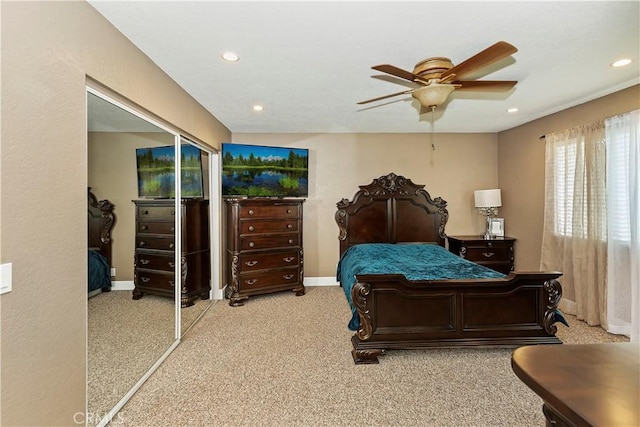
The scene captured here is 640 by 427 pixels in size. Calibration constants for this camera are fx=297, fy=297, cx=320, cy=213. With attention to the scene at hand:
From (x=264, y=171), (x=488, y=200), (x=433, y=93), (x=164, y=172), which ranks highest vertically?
(x=433, y=93)

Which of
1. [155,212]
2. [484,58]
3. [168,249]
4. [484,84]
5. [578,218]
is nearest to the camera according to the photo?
[484,58]

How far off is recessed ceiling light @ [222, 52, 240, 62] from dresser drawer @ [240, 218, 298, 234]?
7.38ft

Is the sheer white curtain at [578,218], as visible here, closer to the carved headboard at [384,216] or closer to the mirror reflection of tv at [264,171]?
the carved headboard at [384,216]

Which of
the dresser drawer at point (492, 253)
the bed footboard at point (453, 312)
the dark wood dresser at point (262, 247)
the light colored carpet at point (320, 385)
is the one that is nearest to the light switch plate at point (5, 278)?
the light colored carpet at point (320, 385)

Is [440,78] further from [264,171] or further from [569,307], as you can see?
[569,307]

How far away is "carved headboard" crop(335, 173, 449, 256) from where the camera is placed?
474 cm

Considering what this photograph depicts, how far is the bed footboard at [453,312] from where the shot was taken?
2.60m

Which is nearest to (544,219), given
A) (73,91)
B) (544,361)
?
(544,361)

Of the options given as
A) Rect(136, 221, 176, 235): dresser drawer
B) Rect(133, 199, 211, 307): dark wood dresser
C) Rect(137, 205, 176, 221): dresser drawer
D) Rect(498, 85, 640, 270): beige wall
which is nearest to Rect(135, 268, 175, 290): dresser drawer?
Rect(133, 199, 211, 307): dark wood dresser

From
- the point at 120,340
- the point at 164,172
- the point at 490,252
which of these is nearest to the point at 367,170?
the point at 490,252

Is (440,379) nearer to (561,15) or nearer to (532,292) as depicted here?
(532,292)

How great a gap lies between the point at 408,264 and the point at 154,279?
2.51m

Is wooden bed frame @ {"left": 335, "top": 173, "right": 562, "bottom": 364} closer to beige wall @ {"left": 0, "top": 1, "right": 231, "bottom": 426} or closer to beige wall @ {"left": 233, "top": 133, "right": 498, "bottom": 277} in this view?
beige wall @ {"left": 0, "top": 1, "right": 231, "bottom": 426}

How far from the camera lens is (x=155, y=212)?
2.58 metres
